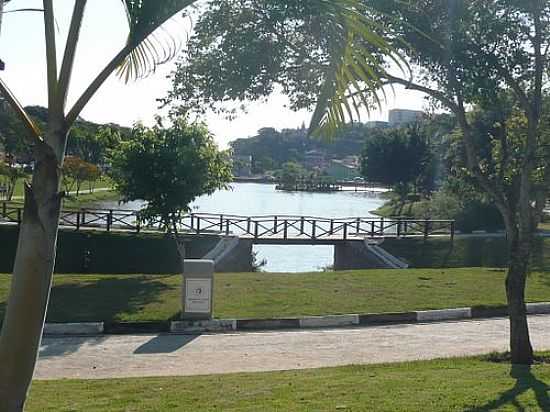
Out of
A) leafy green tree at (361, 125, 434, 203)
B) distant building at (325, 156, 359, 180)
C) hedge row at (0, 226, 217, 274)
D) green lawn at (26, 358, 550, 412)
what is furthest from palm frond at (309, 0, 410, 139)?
distant building at (325, 156, 359, 180)

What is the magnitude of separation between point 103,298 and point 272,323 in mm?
3691

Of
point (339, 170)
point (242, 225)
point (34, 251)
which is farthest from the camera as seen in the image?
point (339, 170)

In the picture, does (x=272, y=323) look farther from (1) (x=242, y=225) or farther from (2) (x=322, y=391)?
(1) (x=242, y=225)

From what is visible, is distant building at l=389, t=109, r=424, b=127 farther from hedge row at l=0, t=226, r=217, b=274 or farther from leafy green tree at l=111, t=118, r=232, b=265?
hedge row at l=0, t=226, r=217, b=274

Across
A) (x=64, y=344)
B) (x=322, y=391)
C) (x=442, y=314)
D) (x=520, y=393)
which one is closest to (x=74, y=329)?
(x=64, y=344)

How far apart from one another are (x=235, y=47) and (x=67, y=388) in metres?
4.15

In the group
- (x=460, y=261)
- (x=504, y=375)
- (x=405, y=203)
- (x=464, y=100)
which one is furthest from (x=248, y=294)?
(x=405, y=203)

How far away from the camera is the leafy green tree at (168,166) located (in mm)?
22438

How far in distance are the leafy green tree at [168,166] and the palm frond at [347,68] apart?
1833 centimetres

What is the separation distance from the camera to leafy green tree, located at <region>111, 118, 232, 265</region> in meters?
22.4

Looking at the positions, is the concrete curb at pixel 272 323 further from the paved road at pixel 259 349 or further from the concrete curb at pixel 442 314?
the paved road at pixel 259 349

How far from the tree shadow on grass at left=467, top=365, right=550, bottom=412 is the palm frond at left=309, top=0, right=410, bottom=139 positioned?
3257 mm

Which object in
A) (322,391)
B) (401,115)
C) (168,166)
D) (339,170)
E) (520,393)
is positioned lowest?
(322,391)

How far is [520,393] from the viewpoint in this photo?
682 centimetres
